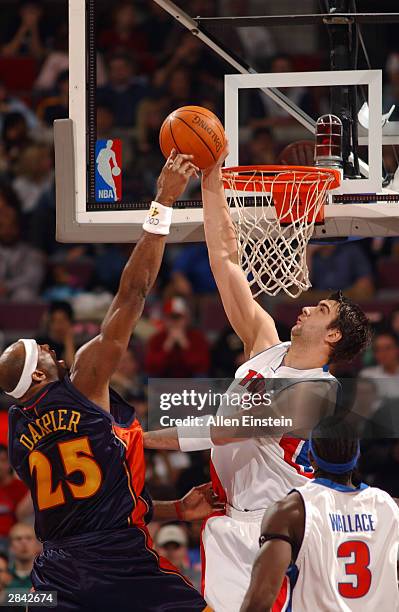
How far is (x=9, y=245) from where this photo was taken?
10680mm

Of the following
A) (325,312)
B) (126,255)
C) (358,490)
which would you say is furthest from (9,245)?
(358,490)

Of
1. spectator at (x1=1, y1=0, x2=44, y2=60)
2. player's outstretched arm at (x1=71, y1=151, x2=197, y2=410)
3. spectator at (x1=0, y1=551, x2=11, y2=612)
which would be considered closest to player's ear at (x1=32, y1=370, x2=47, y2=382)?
player's outstretched arm at (x1=71, y1=151, x2=197, y2=410)

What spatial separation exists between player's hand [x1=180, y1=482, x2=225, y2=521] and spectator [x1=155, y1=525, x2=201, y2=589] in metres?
2.33

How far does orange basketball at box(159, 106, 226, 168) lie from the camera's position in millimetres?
5023

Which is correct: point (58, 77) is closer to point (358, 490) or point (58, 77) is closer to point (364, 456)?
point (364, 456)

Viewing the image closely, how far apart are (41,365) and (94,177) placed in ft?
4.45

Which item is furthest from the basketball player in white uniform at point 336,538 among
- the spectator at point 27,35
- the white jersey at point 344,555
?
the spectator at point 27,35

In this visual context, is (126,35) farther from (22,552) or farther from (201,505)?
(201,505)

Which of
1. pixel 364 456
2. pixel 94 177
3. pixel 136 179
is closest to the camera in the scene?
pixel 94 177

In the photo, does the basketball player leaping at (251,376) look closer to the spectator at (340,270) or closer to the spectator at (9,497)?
the spectator at (9,497)

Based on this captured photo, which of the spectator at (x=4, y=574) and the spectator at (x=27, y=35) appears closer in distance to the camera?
the spectator at (x=4, y=574)

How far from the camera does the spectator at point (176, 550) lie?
24.6ft

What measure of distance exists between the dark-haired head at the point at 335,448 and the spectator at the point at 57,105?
7453 mm

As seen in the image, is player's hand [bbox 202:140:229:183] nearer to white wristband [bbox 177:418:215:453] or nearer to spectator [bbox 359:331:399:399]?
white wristband [bbox 177:418:215:453]
